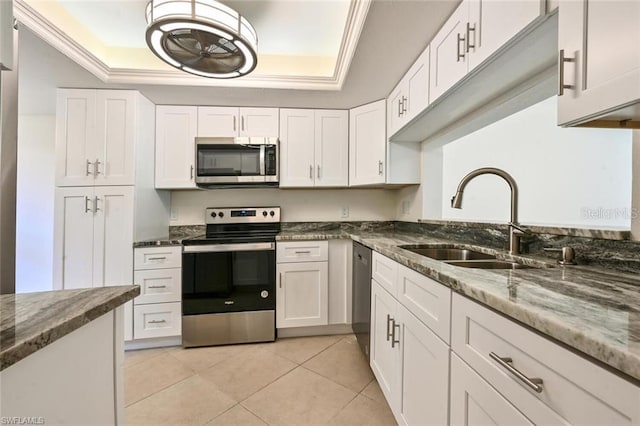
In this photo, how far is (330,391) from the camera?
1588 mm

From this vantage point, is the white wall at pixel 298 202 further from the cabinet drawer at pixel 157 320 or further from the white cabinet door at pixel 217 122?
the cabinet drawer at pixel 157 320

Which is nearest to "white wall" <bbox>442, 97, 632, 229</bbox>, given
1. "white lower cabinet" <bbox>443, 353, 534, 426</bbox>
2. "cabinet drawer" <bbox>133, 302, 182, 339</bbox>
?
"white lower cabinet" <bbox>443, 353, 534, 426</bbox>

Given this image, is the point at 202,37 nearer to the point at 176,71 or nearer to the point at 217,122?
the point at 176,71

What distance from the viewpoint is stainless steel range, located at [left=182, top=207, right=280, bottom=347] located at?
2.12 metres

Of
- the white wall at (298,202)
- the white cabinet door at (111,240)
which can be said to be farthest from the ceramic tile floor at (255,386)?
the white wall at (298,202)

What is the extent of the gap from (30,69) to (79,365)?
2.39 m

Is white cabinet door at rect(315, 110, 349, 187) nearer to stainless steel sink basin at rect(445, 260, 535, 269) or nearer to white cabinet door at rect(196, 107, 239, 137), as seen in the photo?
white cabinet door at rect(196, 107, 239, 137)

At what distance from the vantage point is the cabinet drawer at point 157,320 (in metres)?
2.07

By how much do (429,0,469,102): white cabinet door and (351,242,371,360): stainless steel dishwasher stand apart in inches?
41.2

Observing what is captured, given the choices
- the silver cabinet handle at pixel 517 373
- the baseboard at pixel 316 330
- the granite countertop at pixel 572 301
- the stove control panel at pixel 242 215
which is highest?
the stove control panel at pixel 242 215

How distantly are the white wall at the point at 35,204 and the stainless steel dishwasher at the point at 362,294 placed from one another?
3.12 meters

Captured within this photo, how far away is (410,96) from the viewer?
68.0 inches

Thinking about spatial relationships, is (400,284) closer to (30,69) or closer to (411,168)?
(411,168)

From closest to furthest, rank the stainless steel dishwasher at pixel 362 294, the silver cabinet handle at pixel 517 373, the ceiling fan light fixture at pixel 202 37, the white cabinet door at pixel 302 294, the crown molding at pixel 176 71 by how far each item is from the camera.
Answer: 1. the silver cabinet handle at pixel 517 373
2. the ceiling fan light fixture at pixel 202 37
3. the crown molding at pixel 176 71
4. the stainless steel dishwasher at pixel 362 294
5. the white cabinet door at pixel 302 294
